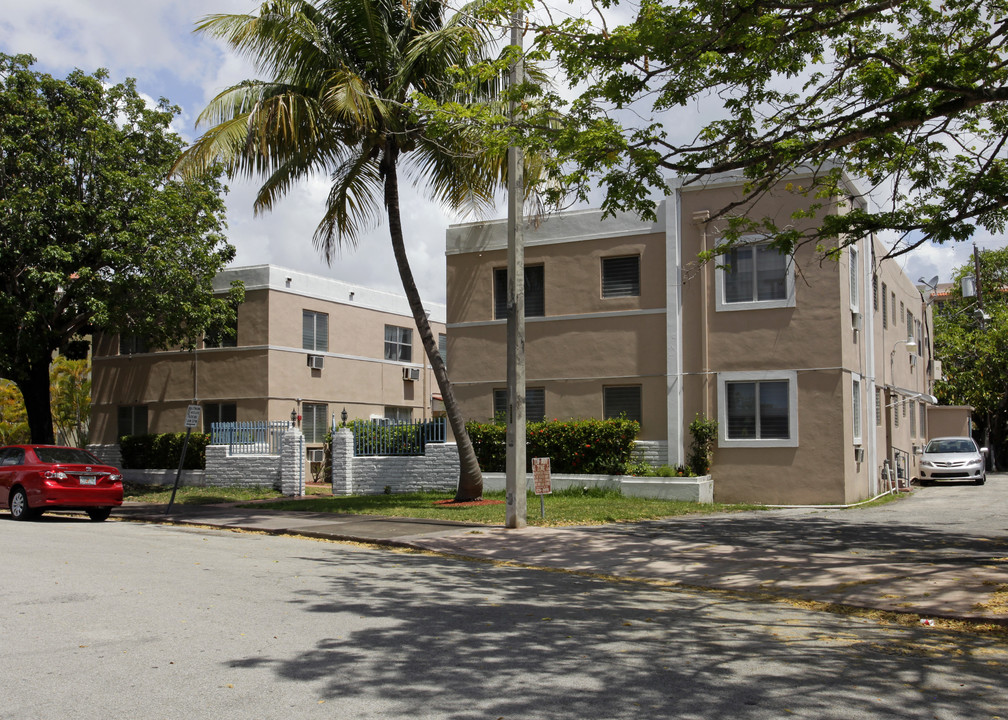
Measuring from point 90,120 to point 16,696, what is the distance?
65.4 feet

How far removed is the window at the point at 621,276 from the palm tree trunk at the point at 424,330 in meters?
5.08

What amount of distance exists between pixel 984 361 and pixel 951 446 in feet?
44.5

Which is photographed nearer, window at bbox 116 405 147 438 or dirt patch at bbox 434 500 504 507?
dirt patch at bbox 434 500 504 507

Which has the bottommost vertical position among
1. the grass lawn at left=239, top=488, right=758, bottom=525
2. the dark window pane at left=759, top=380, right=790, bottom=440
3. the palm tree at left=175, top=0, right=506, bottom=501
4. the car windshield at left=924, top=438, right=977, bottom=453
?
the grass lawn at left=239, top=488, right=758, bottom=525

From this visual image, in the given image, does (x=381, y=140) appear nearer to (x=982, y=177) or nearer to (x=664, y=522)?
(x=664, y=522)

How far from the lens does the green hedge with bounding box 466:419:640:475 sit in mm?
20438

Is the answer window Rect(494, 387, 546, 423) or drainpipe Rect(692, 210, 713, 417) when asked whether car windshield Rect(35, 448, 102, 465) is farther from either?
drainpipe Rect(692, 210, 713, 417)

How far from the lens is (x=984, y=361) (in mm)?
40312

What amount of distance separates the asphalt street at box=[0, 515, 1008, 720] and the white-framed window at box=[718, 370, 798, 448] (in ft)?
32.9

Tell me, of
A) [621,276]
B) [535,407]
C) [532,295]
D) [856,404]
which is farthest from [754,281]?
[535,407]

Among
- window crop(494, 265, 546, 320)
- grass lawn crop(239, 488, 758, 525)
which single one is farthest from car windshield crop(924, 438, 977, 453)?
window crop(494, 265, 546, 320)

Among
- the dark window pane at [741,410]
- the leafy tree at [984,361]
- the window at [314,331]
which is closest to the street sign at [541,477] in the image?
the dark window pane at [741,410]

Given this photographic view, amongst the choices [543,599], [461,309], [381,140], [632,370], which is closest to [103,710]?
[543,599]

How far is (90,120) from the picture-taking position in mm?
22219
